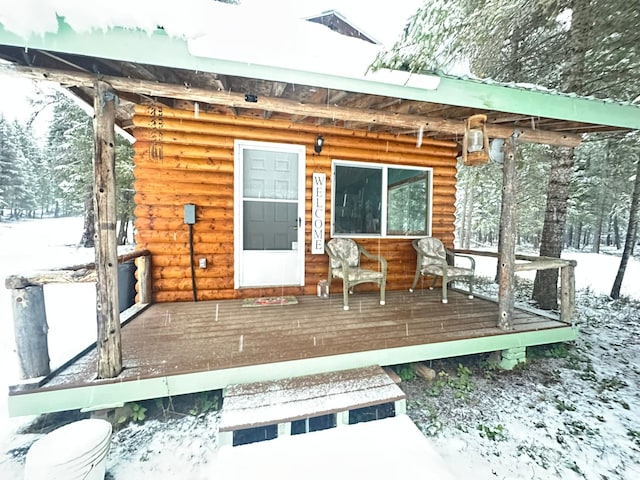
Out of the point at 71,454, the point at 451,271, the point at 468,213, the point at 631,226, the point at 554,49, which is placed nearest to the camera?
the point at 71,454

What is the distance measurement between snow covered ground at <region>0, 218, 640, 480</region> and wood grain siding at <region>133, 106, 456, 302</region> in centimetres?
124

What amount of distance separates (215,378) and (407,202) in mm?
3717

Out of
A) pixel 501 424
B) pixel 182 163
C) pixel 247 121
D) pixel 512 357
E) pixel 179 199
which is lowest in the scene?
pixel 501 424

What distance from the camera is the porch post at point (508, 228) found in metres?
2.90

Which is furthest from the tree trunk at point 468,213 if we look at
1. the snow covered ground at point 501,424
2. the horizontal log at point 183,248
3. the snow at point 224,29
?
the snow at point 224,29

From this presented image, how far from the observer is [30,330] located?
182cm

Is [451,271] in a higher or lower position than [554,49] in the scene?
lower

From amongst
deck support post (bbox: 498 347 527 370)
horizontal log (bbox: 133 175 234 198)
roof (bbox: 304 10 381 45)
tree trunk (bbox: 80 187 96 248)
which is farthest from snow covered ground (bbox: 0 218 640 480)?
tree trunk (bbox: 80 187 96 248)

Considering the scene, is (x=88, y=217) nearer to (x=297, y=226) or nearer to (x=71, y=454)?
(x=297, y=226)

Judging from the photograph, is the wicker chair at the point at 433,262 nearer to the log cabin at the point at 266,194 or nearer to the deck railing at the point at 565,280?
the log cabin at the point at 266,194

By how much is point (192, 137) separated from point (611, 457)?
194 inches

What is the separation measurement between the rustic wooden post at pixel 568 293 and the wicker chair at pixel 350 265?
6.79ft

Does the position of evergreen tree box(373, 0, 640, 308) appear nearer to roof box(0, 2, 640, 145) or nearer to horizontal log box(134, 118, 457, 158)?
roof box(0, 2, 640, 145)

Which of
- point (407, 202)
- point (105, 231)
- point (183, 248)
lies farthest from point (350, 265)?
point (105, 231)
